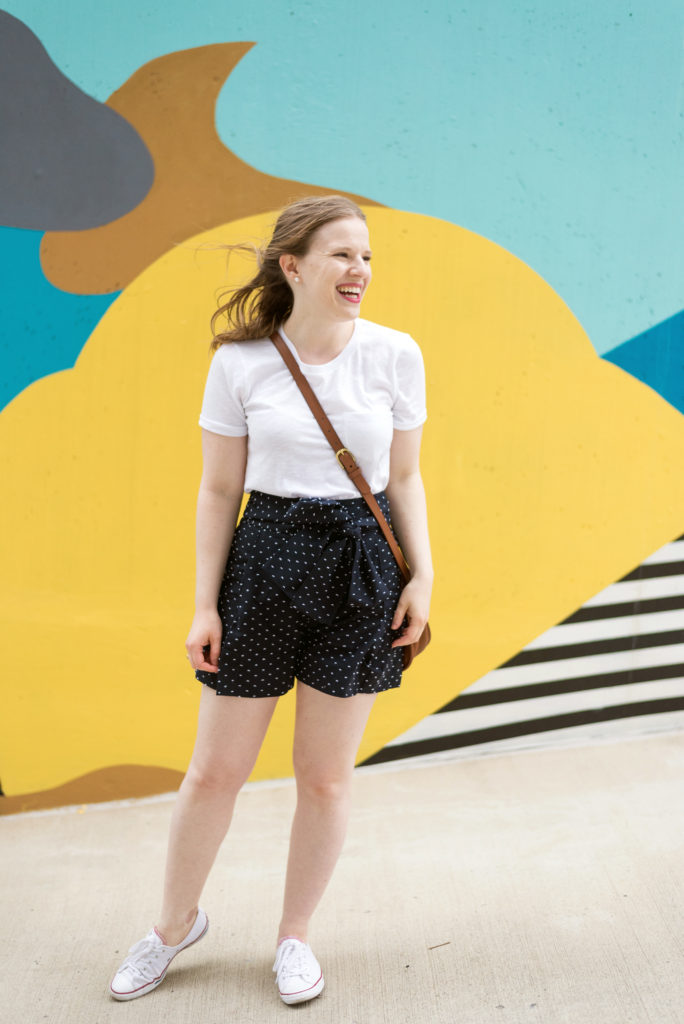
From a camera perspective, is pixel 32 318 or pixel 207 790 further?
pixel 32 318

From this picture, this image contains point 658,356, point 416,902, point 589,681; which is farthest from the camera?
point 589,681

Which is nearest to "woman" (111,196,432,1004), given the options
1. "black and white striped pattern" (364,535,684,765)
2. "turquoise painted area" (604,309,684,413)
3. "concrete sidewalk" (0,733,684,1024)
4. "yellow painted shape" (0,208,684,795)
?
"concrete sidewalk" (0,733,684,1024)

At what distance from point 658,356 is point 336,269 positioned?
1.75 metres

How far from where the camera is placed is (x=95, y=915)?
249cm

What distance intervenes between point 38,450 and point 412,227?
133 centimetres

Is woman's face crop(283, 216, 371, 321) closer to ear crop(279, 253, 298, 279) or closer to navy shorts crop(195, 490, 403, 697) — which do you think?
ear crop(279, 253, 298, 279)

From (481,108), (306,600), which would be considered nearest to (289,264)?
(306,600)

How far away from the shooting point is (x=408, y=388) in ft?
6.61

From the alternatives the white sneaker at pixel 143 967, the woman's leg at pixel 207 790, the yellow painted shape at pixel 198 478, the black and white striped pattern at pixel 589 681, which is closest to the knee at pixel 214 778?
the woman's leg at pixel 207 790

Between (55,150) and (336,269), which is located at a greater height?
(55,150)

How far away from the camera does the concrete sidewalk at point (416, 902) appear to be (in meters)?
2.14

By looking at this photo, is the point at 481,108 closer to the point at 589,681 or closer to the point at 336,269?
the point at 336,269

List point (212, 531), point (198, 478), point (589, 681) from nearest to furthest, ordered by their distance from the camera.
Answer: point (212, 531), point (198, 478), point (589, 681)

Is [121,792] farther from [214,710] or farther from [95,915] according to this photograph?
[214,710]
